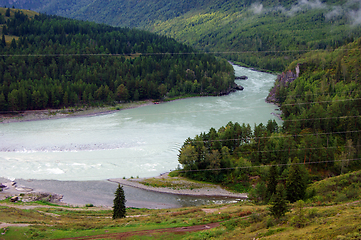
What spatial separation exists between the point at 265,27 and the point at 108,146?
121 metres

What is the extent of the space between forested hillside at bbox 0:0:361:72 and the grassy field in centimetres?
8216

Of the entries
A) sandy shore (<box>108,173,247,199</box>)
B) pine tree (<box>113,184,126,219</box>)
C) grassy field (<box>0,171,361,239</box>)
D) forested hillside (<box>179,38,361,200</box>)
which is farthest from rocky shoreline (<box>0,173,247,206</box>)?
pine tree (<box>113,184,126,219</box>)

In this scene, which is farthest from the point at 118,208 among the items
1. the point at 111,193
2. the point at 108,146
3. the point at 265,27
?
the point at 265,27

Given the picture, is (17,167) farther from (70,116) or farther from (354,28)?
(354,28)

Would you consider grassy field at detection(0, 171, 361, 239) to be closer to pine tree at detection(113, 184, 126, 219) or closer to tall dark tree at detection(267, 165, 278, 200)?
pine tree at detection(113, 184, 126, 219)

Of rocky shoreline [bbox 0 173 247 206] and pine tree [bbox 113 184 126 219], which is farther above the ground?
pine tree [bbox 113 184 126 219]

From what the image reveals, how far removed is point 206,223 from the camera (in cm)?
1723

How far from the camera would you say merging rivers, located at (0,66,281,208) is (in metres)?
27.5

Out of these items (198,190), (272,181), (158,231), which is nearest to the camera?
(158,231)

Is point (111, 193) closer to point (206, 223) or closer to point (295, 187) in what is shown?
point (206, 223)

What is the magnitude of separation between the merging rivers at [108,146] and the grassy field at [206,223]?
5.75 meters

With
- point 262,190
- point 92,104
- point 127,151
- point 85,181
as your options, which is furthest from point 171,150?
point 92,104

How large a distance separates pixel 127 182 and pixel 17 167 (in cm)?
1244

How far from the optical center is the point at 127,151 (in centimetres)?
3569
